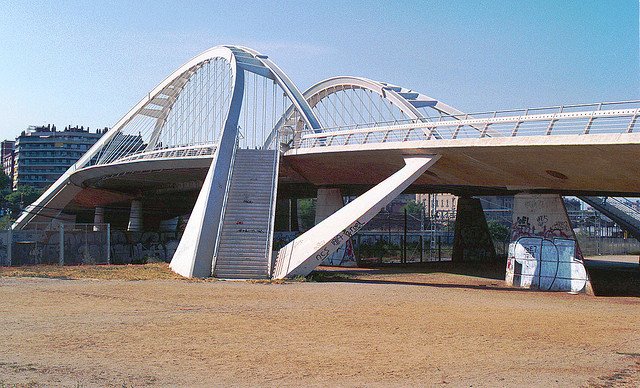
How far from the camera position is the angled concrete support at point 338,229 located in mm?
29391

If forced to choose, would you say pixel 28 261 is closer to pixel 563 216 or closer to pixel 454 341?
pixel 563 216

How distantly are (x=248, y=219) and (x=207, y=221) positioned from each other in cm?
213

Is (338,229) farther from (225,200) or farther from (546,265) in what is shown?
(546,265)

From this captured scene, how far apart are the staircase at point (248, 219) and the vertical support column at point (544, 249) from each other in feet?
36.7

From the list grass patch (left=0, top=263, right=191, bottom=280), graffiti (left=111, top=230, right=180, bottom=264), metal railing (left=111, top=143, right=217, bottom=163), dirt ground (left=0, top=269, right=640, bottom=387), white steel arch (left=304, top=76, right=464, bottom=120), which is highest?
white steel arch (left=304, top=76, right=464, bottom=120)

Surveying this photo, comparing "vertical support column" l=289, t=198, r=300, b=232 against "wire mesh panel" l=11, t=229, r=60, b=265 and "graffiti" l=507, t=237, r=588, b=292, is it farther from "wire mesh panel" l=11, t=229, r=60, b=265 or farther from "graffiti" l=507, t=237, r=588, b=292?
"graffiti" l=507, t=237, r=588, b=292

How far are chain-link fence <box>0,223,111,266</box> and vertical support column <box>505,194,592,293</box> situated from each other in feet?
77.0

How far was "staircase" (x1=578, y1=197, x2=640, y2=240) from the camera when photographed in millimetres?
49500

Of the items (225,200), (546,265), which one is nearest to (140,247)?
(225,200)

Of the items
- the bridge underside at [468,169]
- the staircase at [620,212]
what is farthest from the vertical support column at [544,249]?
the staircase at [620,212]

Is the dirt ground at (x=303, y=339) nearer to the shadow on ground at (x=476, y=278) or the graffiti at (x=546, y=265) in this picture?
the graffiti at (x=546, y=265)

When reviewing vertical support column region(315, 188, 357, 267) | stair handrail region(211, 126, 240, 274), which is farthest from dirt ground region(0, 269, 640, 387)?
vertical support column region(315, 188, 357, 267)

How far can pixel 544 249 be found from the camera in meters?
32.6

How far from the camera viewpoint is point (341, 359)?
12.0 metres
